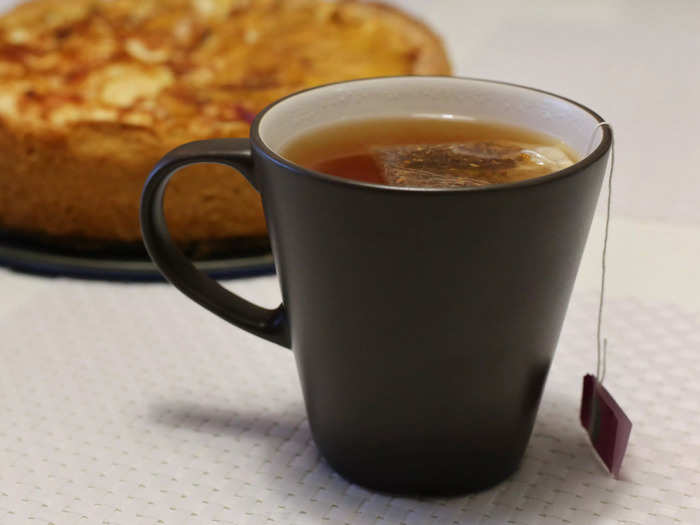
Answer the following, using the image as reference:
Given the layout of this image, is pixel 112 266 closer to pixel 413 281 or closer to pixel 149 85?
pixel 149 85

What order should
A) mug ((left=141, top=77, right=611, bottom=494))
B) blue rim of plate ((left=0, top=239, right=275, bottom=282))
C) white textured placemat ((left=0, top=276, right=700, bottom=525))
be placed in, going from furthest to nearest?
blue rim of plate ((left=0, top=239, right=275, bottom=282))
white textured placemat ((left=0, top=276, right=700, bottom=525))
mug ((left=141, top=77, right=611, bottom=494))

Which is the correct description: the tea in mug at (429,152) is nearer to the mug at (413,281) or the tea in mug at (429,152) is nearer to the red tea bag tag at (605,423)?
the mug at (413,281)

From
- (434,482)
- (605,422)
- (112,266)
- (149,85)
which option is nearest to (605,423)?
(605,422)

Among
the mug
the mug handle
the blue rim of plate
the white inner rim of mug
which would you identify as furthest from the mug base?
the blue rim of plate

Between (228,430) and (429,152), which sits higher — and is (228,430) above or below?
below

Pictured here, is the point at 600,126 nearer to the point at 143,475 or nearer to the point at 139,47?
the point at 143,475

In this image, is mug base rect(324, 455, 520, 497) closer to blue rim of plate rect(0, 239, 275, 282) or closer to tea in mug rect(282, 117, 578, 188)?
tea in mug rect(282, 117, 578, 188)

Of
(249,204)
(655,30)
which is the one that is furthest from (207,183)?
(655,30)
